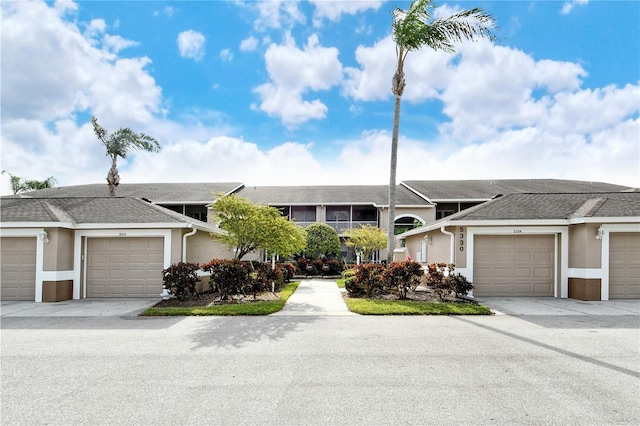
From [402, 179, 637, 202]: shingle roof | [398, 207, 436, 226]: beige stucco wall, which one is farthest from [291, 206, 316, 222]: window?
[402, 179, 637, 202]: shingle roof

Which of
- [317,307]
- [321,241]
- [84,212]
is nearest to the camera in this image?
[317,307]

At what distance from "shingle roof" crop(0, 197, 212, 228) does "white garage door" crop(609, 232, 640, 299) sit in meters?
15.3

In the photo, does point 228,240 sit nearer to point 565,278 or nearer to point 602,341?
point 602,341

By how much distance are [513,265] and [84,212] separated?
16.6 meters

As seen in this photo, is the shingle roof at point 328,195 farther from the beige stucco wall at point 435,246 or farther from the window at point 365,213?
the beige stucco wall at point 435,246

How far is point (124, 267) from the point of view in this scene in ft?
40.9

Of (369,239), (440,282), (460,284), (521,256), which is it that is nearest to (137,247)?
(440,282)

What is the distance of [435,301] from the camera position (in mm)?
11414

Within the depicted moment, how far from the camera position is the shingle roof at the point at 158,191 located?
2673cm

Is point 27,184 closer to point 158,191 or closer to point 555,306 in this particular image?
point 158,191

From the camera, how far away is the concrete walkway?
32.7 ft

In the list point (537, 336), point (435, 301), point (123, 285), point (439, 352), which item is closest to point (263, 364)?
point (439, 352)

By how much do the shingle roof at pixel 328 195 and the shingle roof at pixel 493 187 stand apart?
165 centimetres

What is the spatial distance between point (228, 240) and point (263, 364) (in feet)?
24.3
